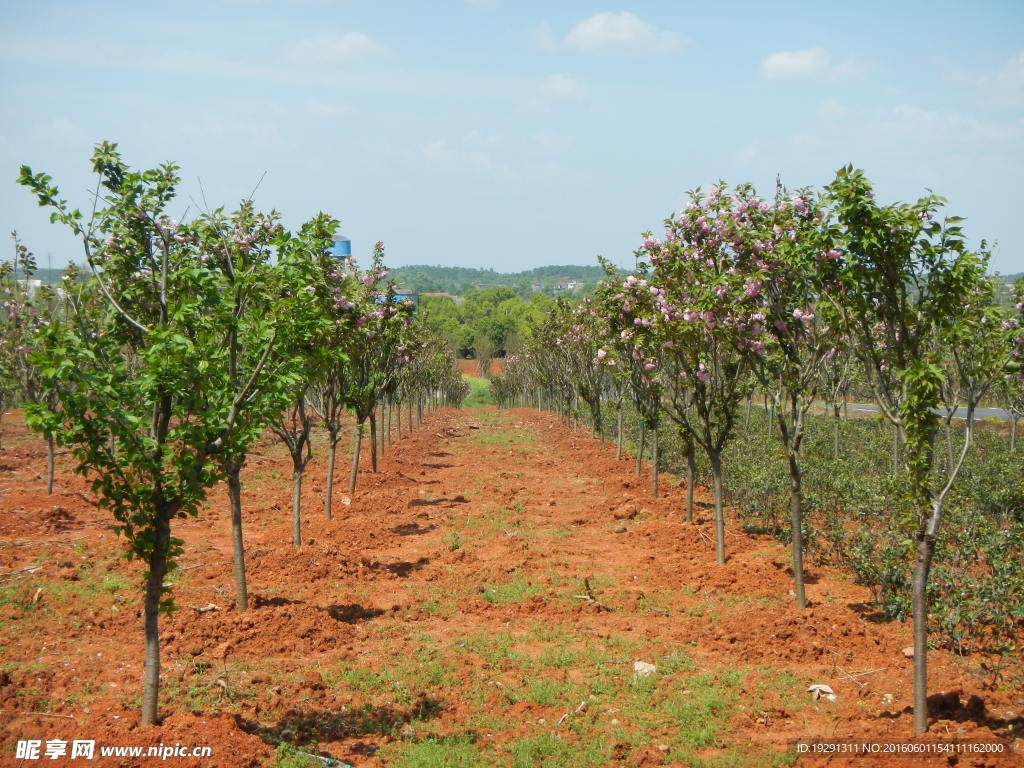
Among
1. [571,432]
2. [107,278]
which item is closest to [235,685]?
[107,278]

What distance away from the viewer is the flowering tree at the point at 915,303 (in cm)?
661

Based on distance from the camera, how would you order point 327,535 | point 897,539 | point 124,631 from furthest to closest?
point 327,535, point 897,539, point 124,631

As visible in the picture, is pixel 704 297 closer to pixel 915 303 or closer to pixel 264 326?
pixel 915 303

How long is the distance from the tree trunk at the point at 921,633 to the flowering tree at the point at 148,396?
6.24 m

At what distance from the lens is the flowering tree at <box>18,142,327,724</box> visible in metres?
5.60

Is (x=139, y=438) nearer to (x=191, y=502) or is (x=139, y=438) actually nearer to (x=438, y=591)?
(x=191, y=502)

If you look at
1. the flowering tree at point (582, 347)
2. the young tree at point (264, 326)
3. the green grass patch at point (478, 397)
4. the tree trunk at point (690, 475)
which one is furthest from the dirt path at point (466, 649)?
the green grass patch at point (478, 397)

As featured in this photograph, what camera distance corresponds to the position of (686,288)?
460 inches

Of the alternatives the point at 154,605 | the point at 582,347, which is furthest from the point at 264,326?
the point at 582,347

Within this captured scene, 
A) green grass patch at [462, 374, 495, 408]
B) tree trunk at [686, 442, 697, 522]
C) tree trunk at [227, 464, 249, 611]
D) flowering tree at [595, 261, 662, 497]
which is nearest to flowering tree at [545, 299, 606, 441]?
flowering tree at [595, 261, 662, 497]

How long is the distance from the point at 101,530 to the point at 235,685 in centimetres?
915

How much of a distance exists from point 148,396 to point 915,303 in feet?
23.2

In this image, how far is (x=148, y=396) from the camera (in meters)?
6.01

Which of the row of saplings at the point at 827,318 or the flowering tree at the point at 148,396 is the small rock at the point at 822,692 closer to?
the row of saplings at the point at 827,318
